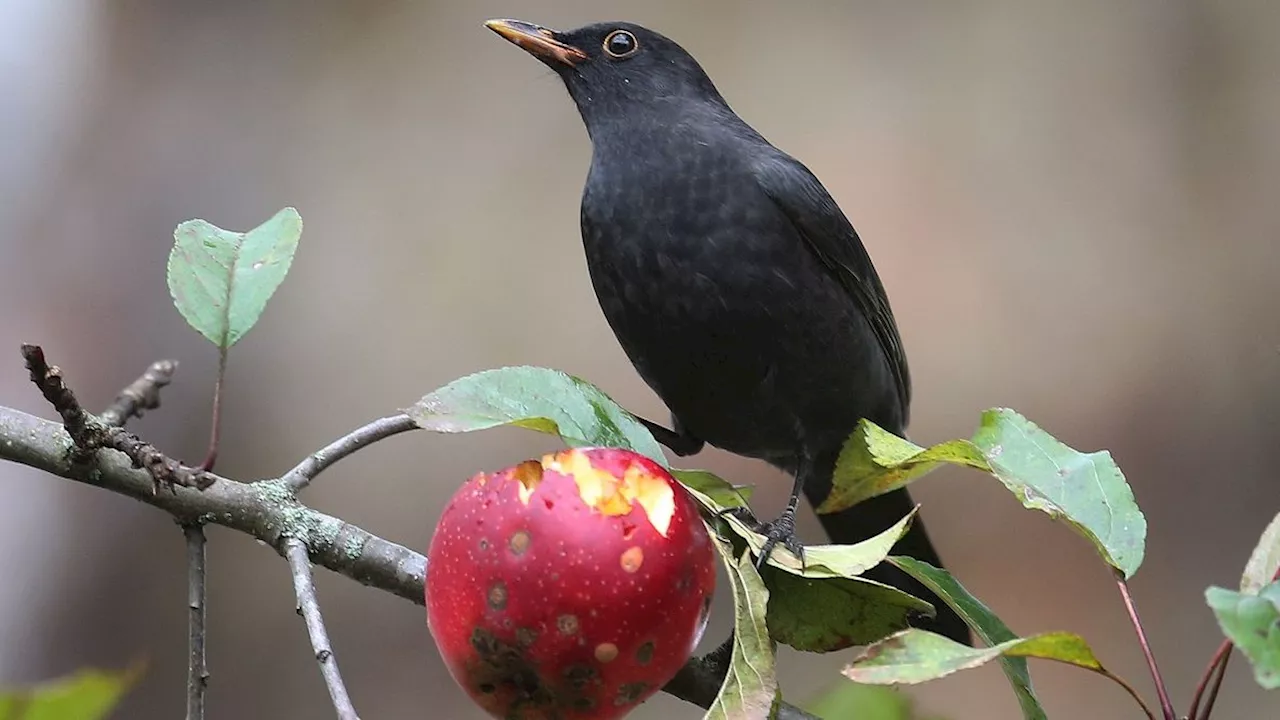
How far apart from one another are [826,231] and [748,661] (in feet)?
3.53

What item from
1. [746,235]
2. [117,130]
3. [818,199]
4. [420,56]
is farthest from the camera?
[420,56]

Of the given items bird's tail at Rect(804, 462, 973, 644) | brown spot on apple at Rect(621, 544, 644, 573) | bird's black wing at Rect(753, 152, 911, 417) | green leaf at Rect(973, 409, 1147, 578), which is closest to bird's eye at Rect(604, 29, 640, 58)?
bird's black wing at Rect(753, 152, 911, 417)

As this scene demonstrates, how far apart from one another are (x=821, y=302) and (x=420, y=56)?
3.00 metres

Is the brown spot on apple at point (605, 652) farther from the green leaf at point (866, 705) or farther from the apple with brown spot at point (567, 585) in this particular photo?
the green leaf at point (866, 705)

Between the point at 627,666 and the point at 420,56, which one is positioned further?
the point at 420,56

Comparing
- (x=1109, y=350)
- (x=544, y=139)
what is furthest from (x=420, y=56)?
(x=1109, y=350)

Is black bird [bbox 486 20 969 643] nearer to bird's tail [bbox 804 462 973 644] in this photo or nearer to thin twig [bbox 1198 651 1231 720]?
bird's tail [bbox 804 462 973 644]

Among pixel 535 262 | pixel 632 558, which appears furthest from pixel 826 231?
pixel 535 262

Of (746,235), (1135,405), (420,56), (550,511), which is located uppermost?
(420,56)

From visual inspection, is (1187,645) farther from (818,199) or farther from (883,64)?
(818,199)

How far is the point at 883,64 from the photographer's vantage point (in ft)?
13.9

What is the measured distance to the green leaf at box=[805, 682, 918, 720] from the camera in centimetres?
106

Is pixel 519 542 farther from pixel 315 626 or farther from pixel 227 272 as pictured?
pixel 227 272

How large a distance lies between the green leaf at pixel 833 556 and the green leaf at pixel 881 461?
0.09 metres
